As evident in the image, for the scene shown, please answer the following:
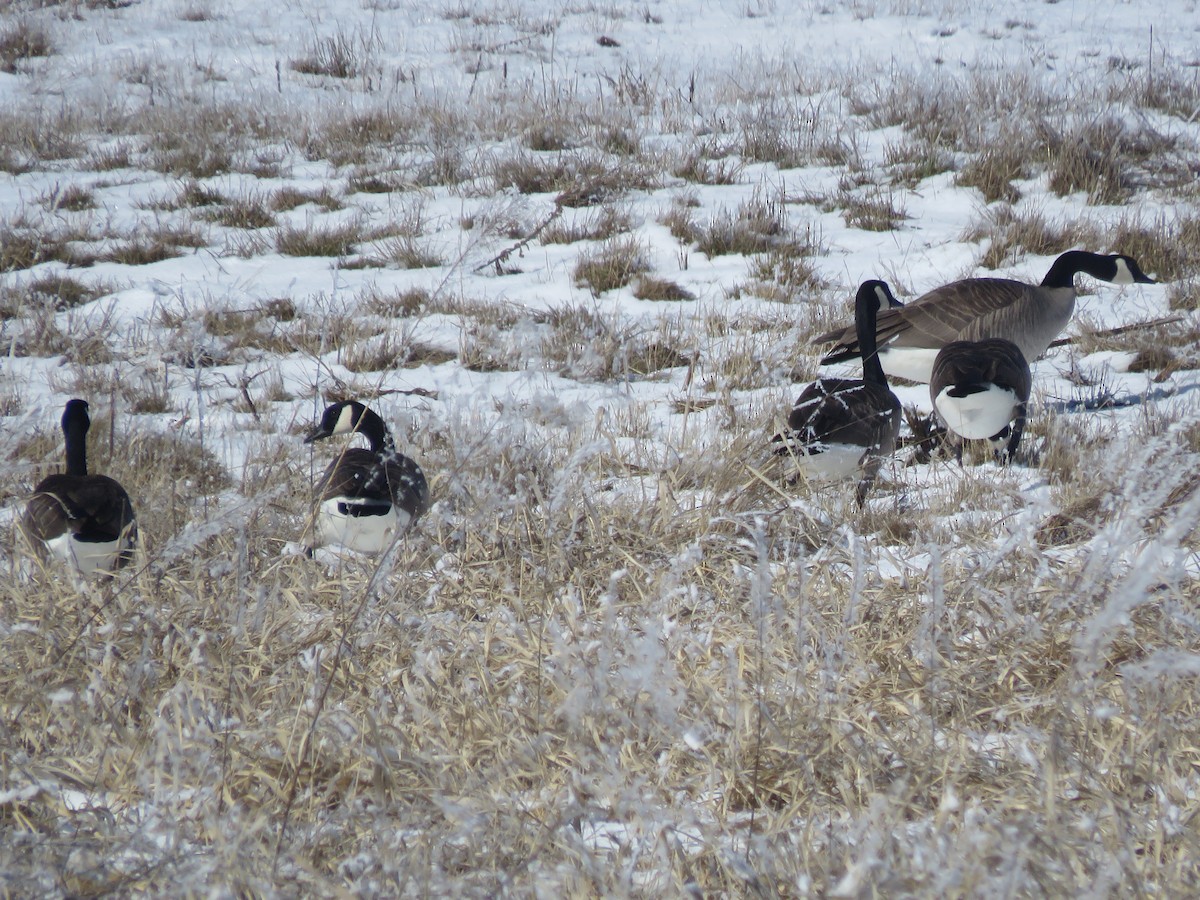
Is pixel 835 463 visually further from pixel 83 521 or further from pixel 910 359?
pixel 83 521

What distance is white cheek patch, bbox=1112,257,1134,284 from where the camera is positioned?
626cm

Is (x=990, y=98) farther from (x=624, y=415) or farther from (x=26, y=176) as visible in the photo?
(x=26, y=176)

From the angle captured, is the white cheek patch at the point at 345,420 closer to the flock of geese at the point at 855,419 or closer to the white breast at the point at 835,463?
the flock of geese at the point at 855,419

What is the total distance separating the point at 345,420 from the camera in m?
4.73

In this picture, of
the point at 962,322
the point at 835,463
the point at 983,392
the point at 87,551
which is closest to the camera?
the point at 87,551

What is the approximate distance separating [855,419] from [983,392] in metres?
0.63

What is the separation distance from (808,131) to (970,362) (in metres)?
6.06

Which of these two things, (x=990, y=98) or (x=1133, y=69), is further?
(x=1133, y=69)

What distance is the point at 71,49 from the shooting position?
47.4 ft

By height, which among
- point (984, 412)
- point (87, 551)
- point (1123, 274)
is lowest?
point (87, 551)

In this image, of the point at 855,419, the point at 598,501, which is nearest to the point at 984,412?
the point at 855,419

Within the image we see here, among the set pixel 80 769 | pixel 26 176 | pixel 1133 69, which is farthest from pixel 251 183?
pixel 1133 69

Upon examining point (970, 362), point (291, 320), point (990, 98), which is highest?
point (990, 98)

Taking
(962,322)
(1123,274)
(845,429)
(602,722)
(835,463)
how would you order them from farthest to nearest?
1. (1123,274)
2. (962,322)
3. (845,429)
4. (835,463)
5. (602,722)
